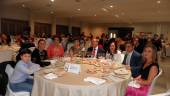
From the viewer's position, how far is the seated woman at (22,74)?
3.15 m

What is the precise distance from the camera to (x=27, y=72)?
10.4 ft

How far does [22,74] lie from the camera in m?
3.28

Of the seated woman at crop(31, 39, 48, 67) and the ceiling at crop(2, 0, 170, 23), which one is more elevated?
the ceiling at crop(2, 0, 170, 23)

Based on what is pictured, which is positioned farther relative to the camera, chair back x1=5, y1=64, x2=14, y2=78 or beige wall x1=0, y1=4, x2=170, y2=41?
beige wall x1=0, y1=4, x2=170, y2=41

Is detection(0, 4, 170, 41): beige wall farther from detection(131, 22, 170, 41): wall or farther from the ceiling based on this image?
the ceiling

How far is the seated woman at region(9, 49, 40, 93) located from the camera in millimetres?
3154

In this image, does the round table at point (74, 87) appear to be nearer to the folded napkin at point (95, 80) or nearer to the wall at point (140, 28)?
the folded napkin at point (95, 80)

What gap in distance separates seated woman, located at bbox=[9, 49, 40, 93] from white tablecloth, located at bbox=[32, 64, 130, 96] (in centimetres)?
38

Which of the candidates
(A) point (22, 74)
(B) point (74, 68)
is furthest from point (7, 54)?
(B) point (74, 68)

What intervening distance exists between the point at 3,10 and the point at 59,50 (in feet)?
28.9

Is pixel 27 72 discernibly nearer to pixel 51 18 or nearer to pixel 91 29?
pixel 51 18

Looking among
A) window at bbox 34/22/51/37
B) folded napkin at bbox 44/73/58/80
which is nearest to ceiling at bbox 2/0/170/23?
window at bbox 34/22/51/37

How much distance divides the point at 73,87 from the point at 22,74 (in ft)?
4.13

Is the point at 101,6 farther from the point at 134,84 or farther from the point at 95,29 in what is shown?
the point at 95,29
